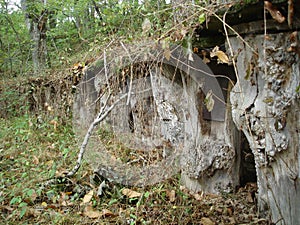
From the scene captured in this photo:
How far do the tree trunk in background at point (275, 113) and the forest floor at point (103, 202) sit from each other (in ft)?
1.23

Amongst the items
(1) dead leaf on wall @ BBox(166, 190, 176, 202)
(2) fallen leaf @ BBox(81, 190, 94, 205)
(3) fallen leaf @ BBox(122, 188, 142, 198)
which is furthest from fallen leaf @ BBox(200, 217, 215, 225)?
(2) fallen leaf @ BBox(81, 190, 94, 205)

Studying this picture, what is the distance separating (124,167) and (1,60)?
544 centimetres

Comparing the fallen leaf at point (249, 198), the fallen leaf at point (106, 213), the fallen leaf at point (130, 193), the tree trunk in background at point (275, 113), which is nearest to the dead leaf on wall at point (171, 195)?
the fallen leaf at point (130, 193)

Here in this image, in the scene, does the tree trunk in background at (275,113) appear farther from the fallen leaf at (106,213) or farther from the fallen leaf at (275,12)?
the fallen leaf at (106,213)

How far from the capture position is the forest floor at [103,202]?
2.44 metres

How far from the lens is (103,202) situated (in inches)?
109

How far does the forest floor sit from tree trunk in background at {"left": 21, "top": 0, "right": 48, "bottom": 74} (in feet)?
11.6

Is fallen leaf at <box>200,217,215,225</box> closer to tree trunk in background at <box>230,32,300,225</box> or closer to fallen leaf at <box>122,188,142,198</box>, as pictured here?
tree trunk in background at <box>230,32,300,225</box>

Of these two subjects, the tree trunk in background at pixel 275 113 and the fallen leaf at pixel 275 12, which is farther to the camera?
the tree trunk in background at pixel 275 113

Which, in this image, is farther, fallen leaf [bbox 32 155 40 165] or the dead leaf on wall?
fallen leaf [bbox 32 155 40 165]

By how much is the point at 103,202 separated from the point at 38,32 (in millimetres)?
4961

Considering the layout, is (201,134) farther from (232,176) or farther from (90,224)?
(90,224)

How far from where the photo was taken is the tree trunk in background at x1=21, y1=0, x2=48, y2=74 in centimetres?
630

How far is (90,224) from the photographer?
241cm
